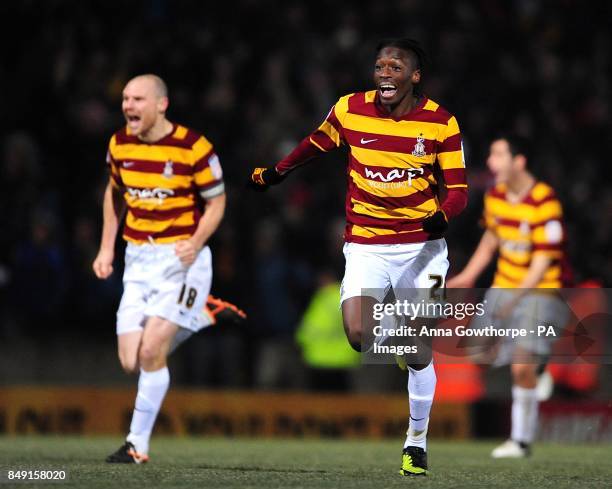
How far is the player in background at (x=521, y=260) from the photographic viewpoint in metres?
11.0

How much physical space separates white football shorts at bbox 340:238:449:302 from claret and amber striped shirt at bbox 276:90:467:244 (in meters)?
0.06

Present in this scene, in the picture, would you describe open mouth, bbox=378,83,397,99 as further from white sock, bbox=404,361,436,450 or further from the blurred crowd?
the blurred crowd

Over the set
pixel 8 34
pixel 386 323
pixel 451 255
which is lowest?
pixel 386 323

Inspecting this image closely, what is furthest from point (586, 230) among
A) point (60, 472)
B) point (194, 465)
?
point (60, 472)

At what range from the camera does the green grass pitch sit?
7348mm

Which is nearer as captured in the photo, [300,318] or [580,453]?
[580,453]

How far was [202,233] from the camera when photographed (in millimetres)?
8938

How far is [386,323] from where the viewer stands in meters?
8.07

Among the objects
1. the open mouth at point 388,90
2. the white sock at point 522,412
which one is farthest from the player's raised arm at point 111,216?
the white sock at point 522,412

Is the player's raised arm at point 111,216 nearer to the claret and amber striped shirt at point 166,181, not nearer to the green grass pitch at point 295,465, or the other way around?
the claret and amber striped shirt at point 166,181

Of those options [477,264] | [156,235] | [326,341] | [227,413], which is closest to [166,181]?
[156,235]

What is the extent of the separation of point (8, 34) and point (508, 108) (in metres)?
6.04

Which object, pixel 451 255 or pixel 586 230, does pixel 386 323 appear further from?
pixel 586 230

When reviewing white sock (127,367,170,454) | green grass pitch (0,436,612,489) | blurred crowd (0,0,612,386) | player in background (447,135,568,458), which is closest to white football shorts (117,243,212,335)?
white sock (127,367,170,454)
